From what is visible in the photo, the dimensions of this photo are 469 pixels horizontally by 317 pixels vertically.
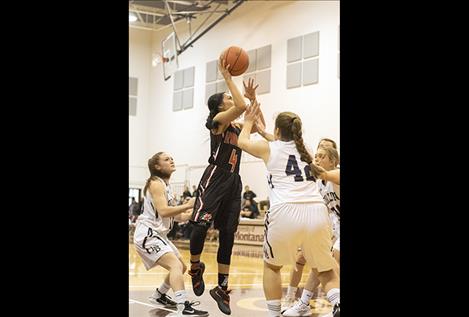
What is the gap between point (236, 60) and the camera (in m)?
3.42

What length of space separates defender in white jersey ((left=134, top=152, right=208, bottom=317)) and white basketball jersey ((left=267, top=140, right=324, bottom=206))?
20.4 inches

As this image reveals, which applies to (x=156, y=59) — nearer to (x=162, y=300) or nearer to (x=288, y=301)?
(x=288, y=301)

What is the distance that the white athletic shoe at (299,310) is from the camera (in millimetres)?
3948

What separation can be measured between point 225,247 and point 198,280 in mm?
286

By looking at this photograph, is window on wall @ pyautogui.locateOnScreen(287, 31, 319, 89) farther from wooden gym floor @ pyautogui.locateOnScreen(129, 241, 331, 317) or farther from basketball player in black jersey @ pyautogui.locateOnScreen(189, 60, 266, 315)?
basketball player in black jersey @ pyautogui.locateOnScreen(189, 60, 266, 315)

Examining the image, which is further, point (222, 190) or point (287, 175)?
point (222, 190)

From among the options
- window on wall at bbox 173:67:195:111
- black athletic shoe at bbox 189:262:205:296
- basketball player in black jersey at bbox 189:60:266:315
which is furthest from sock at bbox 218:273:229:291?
window on wall at bbox 173:67:195:111

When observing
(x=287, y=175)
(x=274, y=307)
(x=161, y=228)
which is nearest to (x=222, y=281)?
(x=274, y=307)

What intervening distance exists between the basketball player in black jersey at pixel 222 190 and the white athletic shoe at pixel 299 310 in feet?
2.11

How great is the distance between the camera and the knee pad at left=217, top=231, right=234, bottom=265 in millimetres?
3416
